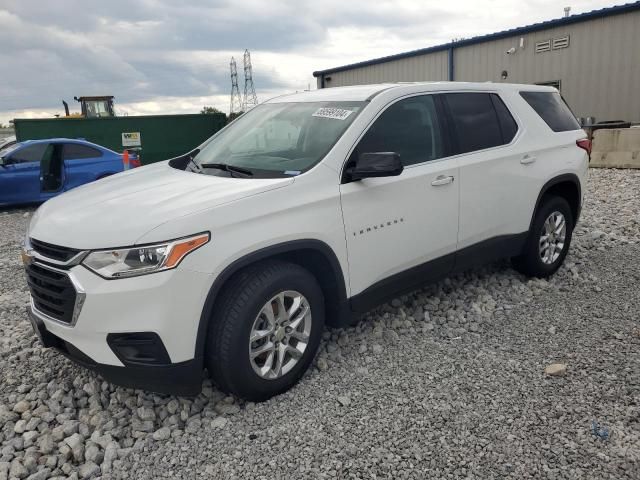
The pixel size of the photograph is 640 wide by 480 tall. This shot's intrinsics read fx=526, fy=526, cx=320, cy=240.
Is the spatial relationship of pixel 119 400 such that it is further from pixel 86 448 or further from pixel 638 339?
pixel 638 339

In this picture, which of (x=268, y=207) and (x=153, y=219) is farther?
(x=268, y=207)

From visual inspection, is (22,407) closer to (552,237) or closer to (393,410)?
(393,410)

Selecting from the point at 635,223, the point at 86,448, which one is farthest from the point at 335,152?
the point at 635,223

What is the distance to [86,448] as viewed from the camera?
108 inches

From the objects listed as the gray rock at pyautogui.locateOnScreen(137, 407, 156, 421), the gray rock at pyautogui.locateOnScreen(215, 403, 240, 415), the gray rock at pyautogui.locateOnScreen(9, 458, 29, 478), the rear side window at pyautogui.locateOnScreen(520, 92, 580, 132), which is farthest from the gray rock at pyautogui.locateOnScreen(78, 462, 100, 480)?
the rear side window at pyautogui.locateOnScreen(520, 92, 580, 132)

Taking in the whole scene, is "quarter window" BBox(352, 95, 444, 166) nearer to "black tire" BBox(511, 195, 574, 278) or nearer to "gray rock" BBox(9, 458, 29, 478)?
"black tire" BBox(511, 195, 574, 278)

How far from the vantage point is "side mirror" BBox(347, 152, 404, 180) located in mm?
3027

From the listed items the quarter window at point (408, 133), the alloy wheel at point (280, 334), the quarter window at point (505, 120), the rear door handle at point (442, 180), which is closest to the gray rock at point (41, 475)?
the alloy wheel at point (280, 334)

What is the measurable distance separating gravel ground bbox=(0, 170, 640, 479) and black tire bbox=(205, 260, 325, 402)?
0.20 meters

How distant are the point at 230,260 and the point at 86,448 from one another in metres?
1.24

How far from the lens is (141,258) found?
252cm

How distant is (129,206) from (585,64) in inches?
654

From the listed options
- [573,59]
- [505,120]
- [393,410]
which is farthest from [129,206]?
[573,59]

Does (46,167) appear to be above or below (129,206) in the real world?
below
